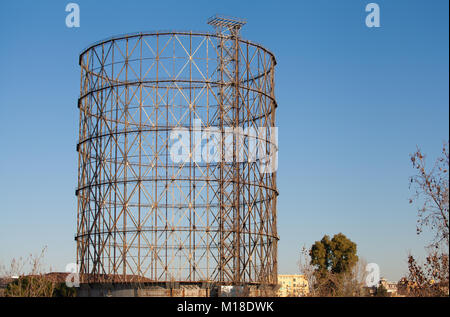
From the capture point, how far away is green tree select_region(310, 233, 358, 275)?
46188mm

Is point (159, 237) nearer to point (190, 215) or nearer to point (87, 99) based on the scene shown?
point (190, 215)

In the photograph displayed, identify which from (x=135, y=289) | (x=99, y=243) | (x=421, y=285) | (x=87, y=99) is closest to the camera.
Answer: (x=421, y=285)

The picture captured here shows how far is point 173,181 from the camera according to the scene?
97.7 feet

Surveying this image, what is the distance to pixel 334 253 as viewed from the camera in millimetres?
46562

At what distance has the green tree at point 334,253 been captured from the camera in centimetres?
4619

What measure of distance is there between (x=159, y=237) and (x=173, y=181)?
2.45m

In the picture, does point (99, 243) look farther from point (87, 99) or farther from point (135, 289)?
point (87, 99)
